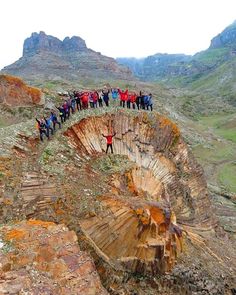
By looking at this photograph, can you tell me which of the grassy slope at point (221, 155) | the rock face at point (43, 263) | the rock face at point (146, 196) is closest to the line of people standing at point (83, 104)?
the rock face at point (146, 196)

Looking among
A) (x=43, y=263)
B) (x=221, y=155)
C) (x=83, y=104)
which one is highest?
(x=83, y=104)

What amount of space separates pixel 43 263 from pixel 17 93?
88.1ft

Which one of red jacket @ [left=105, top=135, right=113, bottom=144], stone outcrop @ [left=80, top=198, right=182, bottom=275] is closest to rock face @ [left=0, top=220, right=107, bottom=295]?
stone outcrop @ [left=80, top=198, right=182, bottom=275]

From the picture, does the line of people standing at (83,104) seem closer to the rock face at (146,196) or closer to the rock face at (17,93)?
the rock face at (146,196)

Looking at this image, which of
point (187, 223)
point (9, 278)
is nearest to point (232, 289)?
point (187, 223)

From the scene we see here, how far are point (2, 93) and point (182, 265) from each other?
2531 cm

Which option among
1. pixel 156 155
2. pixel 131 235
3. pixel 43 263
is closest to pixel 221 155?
pixel 156 155

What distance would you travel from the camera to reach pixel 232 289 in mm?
24359

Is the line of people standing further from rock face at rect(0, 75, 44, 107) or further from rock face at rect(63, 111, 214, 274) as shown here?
rock face at rect(0, 75, 44, 107)

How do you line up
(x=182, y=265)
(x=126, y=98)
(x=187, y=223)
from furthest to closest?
(x=126, y=98) < (x=187, y=223) < (x=182, y=265)

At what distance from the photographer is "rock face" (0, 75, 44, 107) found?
38.8 meters

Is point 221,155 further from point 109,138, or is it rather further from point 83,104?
point 109,138

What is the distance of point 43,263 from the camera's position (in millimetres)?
15727

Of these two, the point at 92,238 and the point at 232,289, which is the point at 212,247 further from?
the point at 92,238
